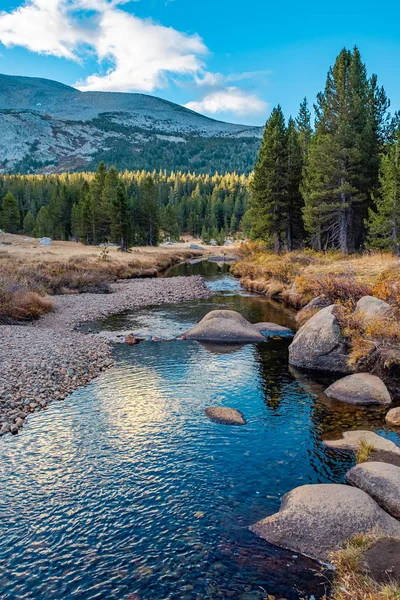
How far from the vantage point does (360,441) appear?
34.7 feet

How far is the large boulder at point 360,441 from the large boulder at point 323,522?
2.66 meters

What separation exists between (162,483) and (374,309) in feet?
39.3

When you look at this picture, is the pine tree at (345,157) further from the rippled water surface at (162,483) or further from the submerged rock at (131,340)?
the rippled water surface at (162,483)

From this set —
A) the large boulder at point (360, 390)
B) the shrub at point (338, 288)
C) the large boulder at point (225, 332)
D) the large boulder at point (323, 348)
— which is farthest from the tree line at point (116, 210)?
the large boulder at point (360, 390)

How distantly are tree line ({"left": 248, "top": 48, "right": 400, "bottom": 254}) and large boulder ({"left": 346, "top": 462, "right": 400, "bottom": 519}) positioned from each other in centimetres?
2917

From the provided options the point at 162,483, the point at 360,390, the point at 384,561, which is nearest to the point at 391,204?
the point at 360,390

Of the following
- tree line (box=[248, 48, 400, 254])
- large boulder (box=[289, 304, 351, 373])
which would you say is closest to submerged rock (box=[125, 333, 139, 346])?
large boulder (box=[289, 304, 351, 373])

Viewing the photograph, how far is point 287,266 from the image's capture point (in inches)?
1496

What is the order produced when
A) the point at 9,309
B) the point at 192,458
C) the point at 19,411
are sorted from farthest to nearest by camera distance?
the point at 9,309
the point at 19,411
the point at 192,458

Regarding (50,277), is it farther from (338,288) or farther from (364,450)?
(364,450)

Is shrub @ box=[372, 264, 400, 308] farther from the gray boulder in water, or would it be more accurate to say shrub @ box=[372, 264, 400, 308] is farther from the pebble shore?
the pebble shore

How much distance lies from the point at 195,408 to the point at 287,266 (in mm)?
26612

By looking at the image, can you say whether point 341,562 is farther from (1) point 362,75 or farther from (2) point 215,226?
(2) point 215,226

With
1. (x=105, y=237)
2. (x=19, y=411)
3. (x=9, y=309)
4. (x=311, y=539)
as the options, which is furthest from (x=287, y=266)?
(x=105, y=237)
